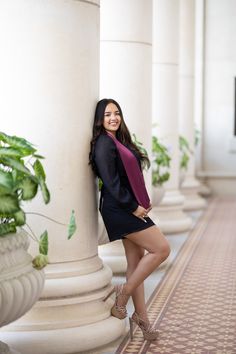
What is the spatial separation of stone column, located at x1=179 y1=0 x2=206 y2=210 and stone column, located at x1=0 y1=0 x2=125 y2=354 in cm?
1015

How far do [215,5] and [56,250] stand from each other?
14.9 metres

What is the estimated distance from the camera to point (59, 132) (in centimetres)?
553

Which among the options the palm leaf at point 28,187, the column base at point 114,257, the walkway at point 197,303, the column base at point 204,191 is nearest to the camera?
the palm leaf at point 28,187

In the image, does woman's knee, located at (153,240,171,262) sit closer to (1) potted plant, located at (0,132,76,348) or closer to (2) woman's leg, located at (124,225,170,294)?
(2) woman's leg, located at (124,225,170,294)

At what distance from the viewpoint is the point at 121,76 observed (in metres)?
8.53

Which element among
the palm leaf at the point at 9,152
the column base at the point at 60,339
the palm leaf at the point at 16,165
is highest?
the palm leaf at the point at 9,152

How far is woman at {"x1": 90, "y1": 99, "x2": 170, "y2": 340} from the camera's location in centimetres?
569

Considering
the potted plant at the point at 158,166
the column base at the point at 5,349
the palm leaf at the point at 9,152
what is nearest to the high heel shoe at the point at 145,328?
the column base at the point at 5,349

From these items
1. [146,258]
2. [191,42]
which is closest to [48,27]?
[146,258]

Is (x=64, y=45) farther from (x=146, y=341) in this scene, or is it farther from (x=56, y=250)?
(x=146, y=341)

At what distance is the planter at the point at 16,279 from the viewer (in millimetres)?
4590

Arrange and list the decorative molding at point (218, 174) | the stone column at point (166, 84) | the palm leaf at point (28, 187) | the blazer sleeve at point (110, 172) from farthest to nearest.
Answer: the decorative molding at point (218, 174)
the stone column at point (166, 84)
the blazer sleeve at point (110, 172)
the palm leaf at point (28, 187)

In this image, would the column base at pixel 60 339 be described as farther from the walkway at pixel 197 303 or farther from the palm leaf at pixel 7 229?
the palm leaf at pixel 7 229

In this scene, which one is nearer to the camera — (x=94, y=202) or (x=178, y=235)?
(x=94, y=202)
